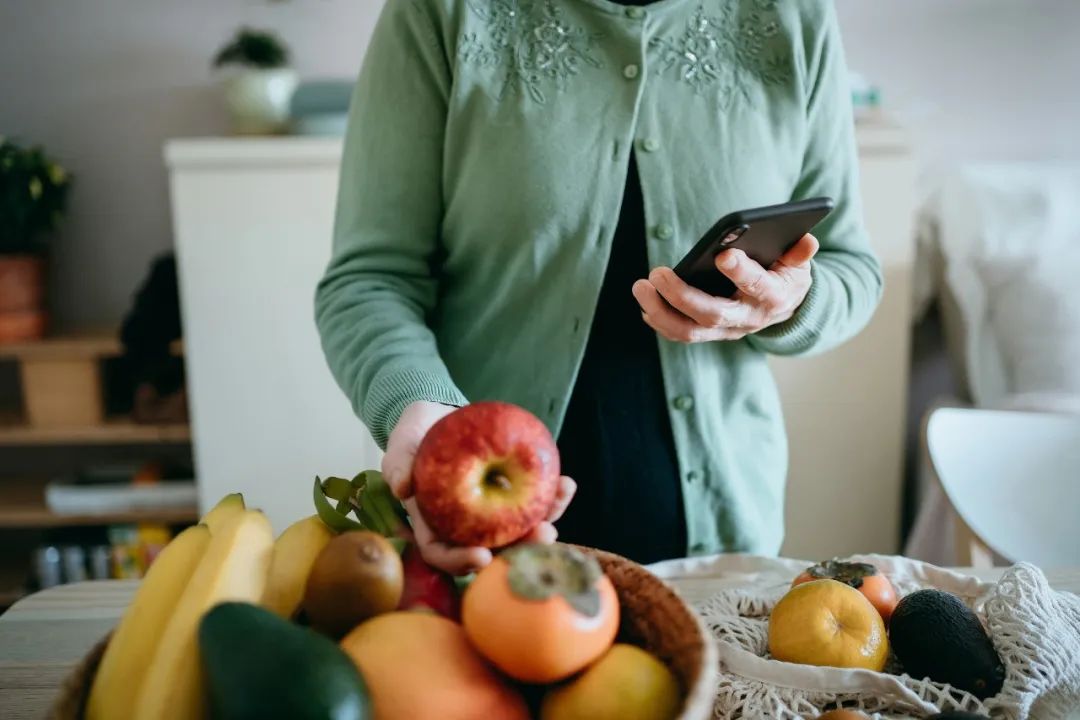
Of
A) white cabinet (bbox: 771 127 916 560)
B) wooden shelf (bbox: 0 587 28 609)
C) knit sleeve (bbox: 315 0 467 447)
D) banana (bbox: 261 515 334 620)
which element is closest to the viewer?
banana (bbox: 261 515 334 620)

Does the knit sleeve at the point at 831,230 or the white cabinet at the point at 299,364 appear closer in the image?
the knit sleeve at the point at 831,230

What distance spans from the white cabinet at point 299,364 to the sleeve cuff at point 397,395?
3.85ft

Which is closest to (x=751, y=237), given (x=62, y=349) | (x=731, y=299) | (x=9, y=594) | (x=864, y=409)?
(x=731, y=299)

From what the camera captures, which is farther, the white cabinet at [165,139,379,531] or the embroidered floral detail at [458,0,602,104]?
the white cabinet at [165,139,379,531]

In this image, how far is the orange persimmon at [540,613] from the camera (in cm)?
39

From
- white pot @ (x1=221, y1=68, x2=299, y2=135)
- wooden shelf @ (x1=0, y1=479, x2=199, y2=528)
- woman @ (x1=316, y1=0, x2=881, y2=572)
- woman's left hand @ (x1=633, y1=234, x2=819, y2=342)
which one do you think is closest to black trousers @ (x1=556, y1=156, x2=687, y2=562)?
woman @ (x1=316, y1=0, x2=881, y2=572)

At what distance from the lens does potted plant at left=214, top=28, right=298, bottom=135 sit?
6.12 ft

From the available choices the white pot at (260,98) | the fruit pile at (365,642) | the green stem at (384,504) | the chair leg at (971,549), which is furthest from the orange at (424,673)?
the white pot at (260,98)

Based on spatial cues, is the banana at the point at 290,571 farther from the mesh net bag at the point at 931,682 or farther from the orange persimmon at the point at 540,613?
the mesh net bag at the point at 931,682

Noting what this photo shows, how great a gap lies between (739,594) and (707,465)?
0.66ft

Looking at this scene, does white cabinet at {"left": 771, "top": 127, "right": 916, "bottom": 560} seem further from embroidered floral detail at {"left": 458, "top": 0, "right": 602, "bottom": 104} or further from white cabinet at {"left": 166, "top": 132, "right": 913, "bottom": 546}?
embroidered floral detail at {"left": 458, "top": 0, "right": 602, "bottom": 104}

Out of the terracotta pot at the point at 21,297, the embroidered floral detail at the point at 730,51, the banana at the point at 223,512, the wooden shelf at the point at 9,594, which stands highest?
the embroidered floral detail at the point at 730,51

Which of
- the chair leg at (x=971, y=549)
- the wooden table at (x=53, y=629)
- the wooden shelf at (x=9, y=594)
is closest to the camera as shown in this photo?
the wooden table at (x=53, y=629)

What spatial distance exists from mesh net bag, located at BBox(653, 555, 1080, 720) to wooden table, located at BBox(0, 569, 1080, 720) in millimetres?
156
